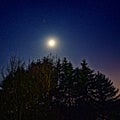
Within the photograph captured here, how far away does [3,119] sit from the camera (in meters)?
30.4

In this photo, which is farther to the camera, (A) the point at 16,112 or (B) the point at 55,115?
(B) the point at 55,115

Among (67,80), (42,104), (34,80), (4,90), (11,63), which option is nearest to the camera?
(11,63)

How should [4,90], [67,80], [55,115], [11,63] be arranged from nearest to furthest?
[11,63]
[4,90]
[55,115]
[67,80]

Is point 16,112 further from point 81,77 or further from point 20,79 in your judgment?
point 81,77

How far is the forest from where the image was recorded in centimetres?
2733

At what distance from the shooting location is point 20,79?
89.9 feet

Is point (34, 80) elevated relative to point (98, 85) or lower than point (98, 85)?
lower

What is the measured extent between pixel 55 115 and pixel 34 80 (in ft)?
27.4

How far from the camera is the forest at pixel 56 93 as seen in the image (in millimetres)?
27328

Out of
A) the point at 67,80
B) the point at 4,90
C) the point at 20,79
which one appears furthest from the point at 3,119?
the point at 67,80

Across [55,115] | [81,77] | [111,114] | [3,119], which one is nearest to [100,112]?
[111,114]

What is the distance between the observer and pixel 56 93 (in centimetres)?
4781

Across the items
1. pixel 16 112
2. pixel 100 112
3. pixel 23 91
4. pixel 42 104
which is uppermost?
pixel 100 112

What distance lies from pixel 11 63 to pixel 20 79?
167 cm
